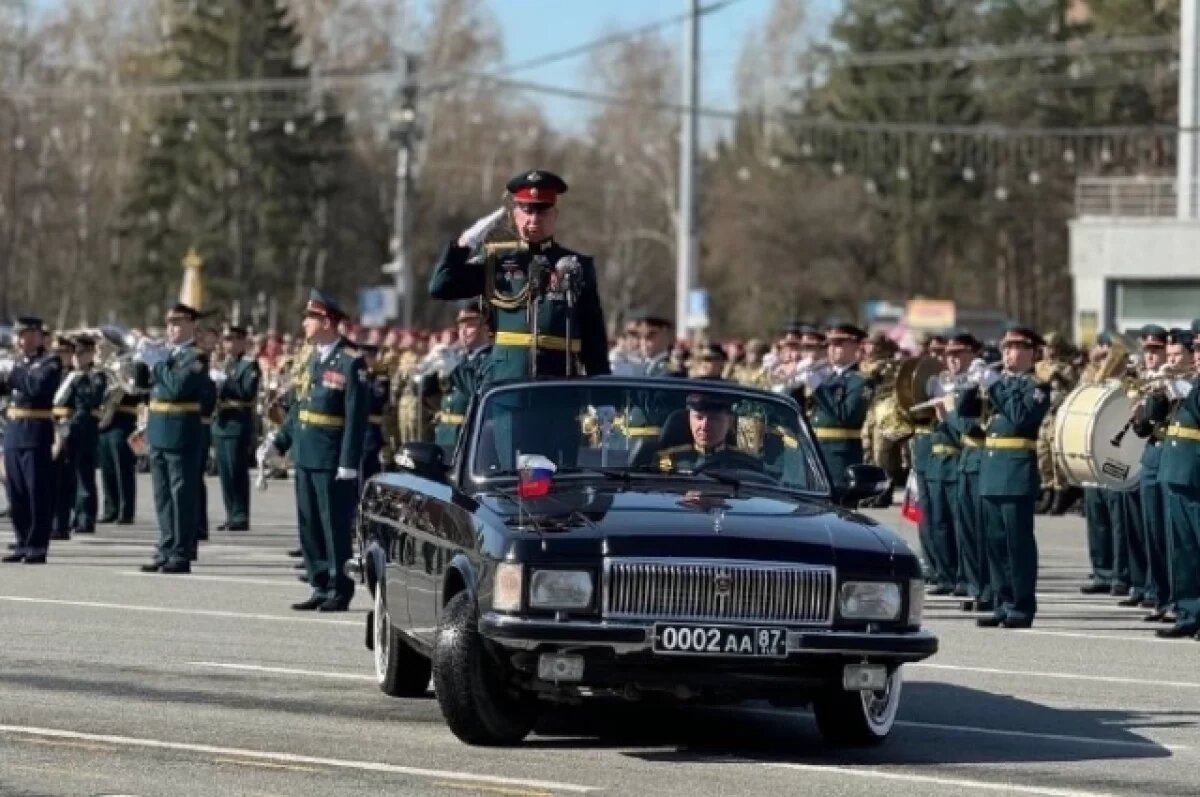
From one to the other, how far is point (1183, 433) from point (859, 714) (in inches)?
287

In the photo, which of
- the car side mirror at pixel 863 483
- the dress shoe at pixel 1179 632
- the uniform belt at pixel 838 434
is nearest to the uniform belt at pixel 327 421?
the uniform belt at pixel 838 434

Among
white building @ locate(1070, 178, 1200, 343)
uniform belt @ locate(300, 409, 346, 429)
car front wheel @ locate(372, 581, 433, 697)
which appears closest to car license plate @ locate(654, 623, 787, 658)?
car front wheel @ locate(372, 581, 433, 697)

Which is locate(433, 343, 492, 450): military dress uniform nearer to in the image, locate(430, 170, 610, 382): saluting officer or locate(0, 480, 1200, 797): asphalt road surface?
locate(0, 480, 1200, 797): asphalt road surface

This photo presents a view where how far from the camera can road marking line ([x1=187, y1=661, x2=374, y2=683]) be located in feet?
50.1

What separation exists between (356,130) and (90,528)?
75210 millimetres

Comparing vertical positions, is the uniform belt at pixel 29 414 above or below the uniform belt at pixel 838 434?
above

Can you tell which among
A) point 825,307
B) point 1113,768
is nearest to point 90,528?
point 1113,768

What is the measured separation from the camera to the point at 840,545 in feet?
40.4

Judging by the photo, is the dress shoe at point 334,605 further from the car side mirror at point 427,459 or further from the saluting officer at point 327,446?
the car side mirror at point 427,459

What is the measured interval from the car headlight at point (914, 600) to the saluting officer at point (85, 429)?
15644 mm

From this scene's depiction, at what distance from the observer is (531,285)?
50.9 feet

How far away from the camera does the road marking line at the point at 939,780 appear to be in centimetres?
1156

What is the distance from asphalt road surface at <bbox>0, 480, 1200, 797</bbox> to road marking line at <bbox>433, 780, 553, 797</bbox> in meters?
0.01

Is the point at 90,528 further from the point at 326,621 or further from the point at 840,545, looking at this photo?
the point at 840,545
